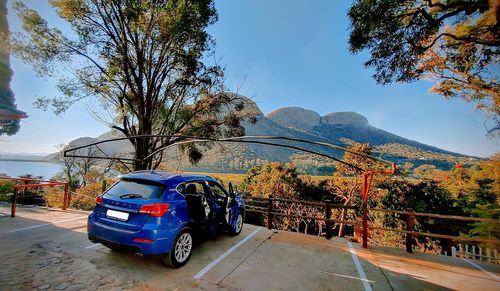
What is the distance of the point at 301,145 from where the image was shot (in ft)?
269

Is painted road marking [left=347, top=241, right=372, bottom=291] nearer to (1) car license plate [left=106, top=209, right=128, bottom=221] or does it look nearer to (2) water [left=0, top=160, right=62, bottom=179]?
(1) car license plate [left=106, top=209, right=128, bottom=221]

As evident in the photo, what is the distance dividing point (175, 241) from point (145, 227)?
625 mm

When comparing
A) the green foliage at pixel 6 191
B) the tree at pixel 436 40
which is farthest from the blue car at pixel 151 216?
the green foliage at pixel 6 191

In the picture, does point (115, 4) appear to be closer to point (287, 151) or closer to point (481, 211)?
point (481, 211)

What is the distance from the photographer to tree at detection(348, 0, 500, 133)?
6.68 metres

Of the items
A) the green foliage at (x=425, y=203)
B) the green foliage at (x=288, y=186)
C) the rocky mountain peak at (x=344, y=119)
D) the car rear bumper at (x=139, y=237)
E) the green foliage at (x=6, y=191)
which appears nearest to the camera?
the car rear bumper at (x=139, y=237)

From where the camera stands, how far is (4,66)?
12.1 meters

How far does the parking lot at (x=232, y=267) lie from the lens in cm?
372

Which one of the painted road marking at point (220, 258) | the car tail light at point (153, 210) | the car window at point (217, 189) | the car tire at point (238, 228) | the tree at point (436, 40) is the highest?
the tree at point (436, 40)

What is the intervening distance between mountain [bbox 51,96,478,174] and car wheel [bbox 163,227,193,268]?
4660 mm

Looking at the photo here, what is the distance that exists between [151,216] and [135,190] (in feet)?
2.06

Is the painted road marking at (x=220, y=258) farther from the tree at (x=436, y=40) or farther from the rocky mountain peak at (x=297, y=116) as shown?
the rocky mountain peak at (x=297, y=116)

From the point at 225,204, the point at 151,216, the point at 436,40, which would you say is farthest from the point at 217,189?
the point at 436,40

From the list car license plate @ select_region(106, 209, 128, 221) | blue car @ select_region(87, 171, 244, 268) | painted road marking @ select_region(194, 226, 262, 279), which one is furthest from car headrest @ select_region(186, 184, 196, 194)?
painted road marking @ select_region(194, 226, 262, 279)
